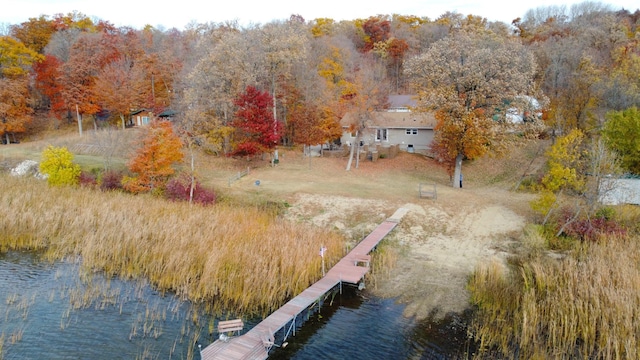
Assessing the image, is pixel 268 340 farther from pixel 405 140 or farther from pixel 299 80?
pixel 299 80

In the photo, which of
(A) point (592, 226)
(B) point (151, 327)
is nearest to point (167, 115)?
(B) point (151, 327)

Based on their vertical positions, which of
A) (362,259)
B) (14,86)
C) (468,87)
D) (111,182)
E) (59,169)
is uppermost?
(14,86)

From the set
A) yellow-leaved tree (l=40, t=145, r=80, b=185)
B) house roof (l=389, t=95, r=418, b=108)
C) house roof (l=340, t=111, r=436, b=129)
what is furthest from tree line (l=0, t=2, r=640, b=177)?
yellow-leaved tree (l=40, t=145, r=80, b=185)

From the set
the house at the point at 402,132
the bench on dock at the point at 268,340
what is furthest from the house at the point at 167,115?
the bench on dock at the point at 268,340

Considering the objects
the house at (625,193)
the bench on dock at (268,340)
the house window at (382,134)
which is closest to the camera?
the bench on dock at (268,340)

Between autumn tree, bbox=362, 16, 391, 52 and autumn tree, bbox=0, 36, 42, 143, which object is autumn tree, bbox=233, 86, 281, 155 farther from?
autumn tree, bbox=362, 16, 391, 52

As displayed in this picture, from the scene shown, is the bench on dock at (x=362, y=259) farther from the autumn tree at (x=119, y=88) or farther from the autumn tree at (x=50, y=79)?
the autumn tree at (x=50, y=79)
